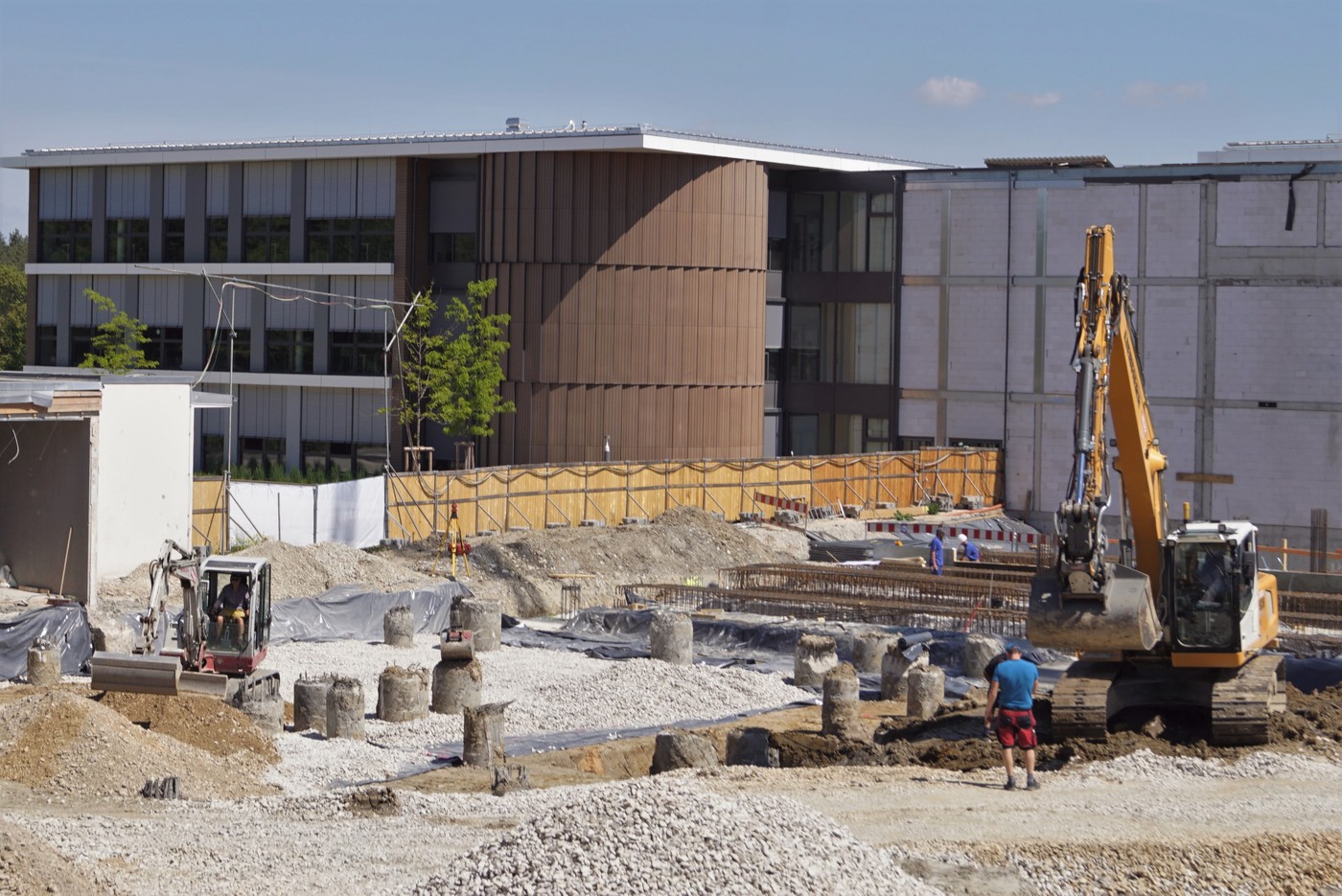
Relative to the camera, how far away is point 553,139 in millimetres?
56406

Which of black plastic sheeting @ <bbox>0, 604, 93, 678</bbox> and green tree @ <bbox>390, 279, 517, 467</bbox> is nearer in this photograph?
black plastic sheeting @ <bbox>0, 604, 93, 678</bbox>

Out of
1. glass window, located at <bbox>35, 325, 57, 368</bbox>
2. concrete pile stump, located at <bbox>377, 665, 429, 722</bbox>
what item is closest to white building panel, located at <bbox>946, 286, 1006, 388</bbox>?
glass window, located at <bbox>35, 325, 57, 368</bbox>

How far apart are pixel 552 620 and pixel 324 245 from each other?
2797cm

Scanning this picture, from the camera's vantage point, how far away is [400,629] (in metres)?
32.5

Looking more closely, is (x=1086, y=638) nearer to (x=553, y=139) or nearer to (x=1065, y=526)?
(x=1065, y=526)

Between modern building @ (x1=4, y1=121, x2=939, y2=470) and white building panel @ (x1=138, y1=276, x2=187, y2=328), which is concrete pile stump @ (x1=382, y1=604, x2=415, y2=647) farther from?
white building panel @ (x1=138, y1=276, x2=187, y2=328)

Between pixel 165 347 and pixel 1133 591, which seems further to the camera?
pixel 165 347

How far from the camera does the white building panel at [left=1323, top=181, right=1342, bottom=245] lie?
52719mm

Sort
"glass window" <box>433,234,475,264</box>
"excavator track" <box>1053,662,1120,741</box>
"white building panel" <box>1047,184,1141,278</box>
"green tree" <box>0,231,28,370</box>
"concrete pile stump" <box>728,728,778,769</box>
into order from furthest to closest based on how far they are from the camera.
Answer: "green tree" <box>0,231,28,370</box>, "glass window" <box>433,234,475,264</box>, "white building panel" <box>1047,184,1141,278</box>, "concrete pile stump" <box>728,728,778,769</box>, "excavator track" <box>1053,662,1120,741</box>

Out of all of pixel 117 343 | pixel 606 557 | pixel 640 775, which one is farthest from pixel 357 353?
pixel 640 775

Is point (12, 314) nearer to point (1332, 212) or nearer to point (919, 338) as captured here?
Answer: point (919, 338)

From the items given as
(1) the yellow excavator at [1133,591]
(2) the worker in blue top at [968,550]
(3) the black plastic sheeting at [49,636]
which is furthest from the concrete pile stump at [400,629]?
(2) the worker in blue top at [968,550]

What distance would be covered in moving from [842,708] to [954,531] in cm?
2854

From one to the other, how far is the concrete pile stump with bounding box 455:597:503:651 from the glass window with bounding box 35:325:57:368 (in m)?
39.9
